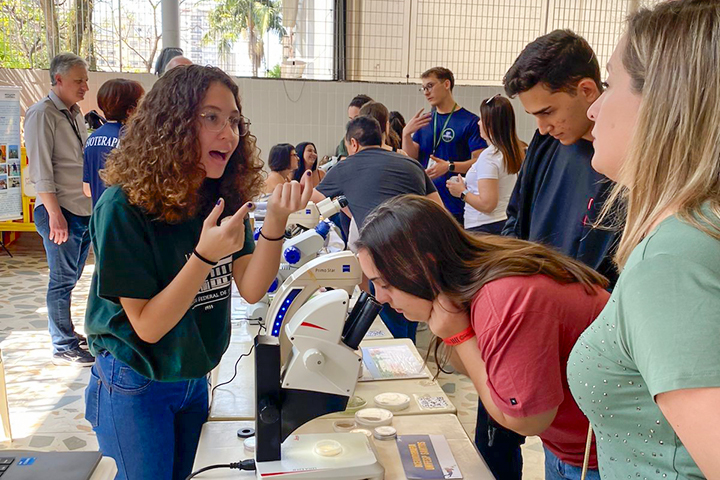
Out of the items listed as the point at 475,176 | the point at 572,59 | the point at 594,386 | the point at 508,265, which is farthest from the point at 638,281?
the point at 475,176

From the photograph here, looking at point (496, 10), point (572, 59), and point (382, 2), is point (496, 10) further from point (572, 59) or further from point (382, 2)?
point (572, 59)

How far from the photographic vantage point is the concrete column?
18.4 ft

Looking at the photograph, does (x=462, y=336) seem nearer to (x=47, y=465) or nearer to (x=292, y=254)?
(x=47, y=465)

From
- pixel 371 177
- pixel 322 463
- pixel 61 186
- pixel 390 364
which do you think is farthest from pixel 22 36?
pixel 322 463

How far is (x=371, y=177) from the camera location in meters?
2.78

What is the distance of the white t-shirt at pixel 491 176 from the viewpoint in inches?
120

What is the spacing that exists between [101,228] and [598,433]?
38.3 inches

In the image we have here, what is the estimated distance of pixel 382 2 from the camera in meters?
6.20

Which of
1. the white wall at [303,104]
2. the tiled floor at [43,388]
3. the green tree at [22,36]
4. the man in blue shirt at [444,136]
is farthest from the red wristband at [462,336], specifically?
the green tree at [22,36]

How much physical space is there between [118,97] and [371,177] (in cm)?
127

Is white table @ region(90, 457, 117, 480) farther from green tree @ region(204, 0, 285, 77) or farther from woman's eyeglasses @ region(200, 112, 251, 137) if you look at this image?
green tree @ region(204, 0, 285, 77)

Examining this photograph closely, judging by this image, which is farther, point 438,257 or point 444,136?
point 444,136

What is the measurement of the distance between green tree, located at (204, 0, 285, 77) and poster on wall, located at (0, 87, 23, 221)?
8.55 feet

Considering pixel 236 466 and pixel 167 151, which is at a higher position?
pixel 167 151
